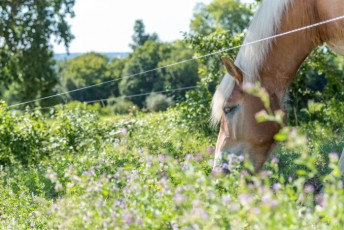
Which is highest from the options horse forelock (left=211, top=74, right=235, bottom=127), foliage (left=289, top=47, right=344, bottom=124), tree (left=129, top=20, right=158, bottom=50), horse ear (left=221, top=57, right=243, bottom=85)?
tree (left=129, top=20, right=158, bottom=50)

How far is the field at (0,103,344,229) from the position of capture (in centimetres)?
238

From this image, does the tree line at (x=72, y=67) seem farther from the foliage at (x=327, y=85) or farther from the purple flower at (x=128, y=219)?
the purple flower at (x=128, y=219)

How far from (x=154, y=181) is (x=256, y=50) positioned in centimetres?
188

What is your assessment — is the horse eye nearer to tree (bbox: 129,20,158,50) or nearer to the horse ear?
the horse ear

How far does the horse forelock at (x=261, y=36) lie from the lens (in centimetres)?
458

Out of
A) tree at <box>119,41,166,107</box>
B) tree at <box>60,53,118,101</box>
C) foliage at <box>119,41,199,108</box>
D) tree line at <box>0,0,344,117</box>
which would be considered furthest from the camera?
tree at <box>60,53,118,101</box>

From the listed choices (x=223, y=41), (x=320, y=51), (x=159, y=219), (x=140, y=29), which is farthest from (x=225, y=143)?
(x=140, y=29)

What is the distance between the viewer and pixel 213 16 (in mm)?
59906

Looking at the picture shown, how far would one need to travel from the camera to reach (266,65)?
464 cm

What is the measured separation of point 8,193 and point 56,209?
229cm

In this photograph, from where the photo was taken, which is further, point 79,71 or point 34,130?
point 79,71

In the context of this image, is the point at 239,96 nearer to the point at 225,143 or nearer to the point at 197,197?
the point at 225,143

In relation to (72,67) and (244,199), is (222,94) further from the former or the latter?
(72,67)

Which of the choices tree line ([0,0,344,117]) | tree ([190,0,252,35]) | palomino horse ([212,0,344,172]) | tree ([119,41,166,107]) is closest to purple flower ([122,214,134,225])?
palomino horse ([212,0,344,172])
